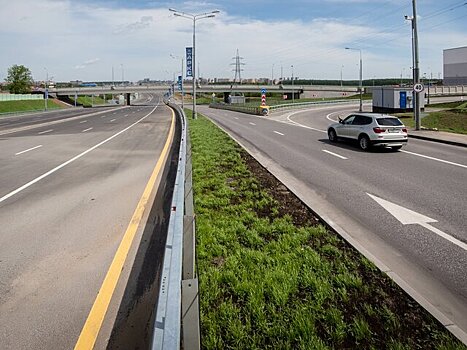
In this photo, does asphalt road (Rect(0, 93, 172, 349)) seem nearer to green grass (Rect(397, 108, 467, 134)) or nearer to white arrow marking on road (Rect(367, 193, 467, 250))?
white arrow marking on road (Rect(367, 193, 467, 250))

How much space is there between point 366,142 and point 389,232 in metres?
11.5

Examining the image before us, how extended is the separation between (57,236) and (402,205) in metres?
6.69

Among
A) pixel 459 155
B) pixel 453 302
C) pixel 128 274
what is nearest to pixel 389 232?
pixel 453 302

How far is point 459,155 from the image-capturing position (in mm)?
15531

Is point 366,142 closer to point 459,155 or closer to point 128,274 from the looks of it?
point 459,155

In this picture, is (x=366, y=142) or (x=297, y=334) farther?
(x=366, y=142)

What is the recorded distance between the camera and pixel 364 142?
57.9 ft

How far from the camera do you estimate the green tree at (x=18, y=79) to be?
106 m

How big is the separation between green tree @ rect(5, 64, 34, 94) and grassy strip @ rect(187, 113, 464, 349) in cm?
11558

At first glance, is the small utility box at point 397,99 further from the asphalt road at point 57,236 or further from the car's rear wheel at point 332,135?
the asphalt road at point 57,236

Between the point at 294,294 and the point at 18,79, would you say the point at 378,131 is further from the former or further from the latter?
the point at 18,79

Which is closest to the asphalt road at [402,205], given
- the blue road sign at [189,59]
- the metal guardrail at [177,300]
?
the metal guardrail at [177,300]

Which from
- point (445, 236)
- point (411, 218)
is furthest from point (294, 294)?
point (411, 218)

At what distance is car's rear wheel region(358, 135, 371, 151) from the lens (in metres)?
17.4
